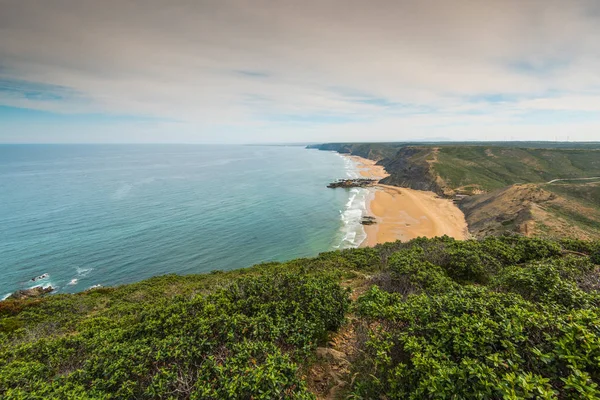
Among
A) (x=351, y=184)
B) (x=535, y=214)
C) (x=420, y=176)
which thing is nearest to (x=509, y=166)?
(x=420, y=176)

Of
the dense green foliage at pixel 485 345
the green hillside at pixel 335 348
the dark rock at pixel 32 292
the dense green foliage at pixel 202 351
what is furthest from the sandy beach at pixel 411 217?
the dark rock at pixel 32 292

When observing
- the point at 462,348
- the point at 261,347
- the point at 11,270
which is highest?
the point at 462,348

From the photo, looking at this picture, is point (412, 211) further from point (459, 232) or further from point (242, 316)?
point (242, 316)

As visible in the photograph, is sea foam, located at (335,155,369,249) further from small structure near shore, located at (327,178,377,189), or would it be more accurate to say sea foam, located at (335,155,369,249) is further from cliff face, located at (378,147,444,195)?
cliff face, located at (378,147,444,195)

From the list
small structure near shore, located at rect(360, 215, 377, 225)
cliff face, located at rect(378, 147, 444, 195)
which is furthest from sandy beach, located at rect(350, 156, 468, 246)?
cliff face, located at rect(378, 147, 444, 195)

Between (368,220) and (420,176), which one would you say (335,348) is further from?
(420,176)

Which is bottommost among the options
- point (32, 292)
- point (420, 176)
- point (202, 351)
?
point (32, 292)

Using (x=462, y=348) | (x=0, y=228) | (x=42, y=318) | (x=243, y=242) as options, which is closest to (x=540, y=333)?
(x=462, y=348)
